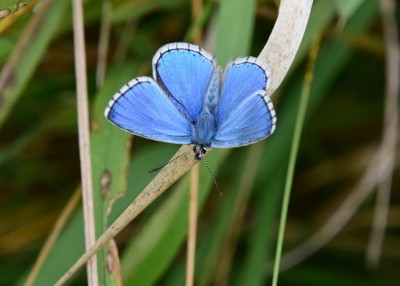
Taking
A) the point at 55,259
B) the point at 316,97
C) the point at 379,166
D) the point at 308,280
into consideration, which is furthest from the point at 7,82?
the point at 308,280

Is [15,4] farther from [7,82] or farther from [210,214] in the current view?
[210,214]

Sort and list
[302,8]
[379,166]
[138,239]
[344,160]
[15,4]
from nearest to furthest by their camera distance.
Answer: [302,8], [15,4], [138,239], [379,166], [344,160]

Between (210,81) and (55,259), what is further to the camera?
(55,259)

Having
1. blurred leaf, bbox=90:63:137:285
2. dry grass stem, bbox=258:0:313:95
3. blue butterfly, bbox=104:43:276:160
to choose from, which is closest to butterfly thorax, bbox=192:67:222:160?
blue butterfly, bbox=104:43:276:160

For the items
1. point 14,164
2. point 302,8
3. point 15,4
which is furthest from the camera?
point 14,164

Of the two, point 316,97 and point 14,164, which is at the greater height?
point 14,164

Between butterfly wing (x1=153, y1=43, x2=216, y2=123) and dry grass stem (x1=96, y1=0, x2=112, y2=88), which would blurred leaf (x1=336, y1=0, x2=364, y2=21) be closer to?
butterfly wing (x1=153, y1=43, x2=216, y2=123)

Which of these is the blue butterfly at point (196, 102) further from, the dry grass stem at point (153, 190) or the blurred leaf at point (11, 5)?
the blurred leaf at point (11, 5)

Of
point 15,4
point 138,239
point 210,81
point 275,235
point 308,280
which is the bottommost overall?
point 308,280
